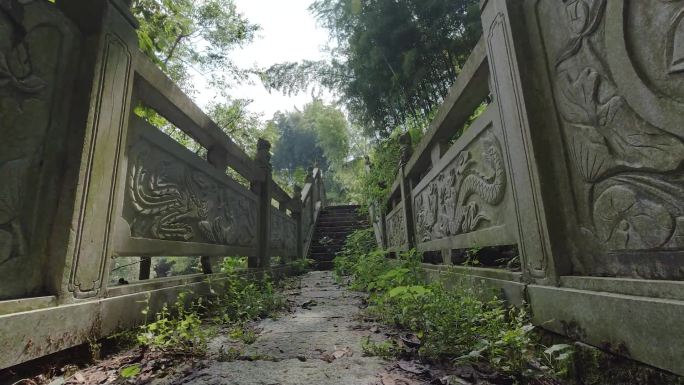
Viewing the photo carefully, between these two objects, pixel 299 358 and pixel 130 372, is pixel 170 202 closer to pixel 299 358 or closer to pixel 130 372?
pixel 130 372

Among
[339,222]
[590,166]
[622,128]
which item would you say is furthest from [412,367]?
[339,222]

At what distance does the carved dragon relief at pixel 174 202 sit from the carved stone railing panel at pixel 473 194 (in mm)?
2428

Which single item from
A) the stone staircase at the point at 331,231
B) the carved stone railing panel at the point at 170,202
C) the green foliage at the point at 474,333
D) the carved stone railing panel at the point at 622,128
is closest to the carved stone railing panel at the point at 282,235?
the stone staircase at the point at 331,231

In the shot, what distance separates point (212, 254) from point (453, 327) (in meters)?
2.53

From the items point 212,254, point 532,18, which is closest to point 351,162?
point 212,254

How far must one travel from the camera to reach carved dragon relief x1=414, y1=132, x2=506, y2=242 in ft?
7.22

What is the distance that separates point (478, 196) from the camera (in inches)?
99.8

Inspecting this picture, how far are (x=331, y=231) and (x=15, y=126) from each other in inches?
390

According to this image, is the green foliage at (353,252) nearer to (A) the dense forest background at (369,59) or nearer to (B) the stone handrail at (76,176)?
(A) the dense forest background at (369,59)

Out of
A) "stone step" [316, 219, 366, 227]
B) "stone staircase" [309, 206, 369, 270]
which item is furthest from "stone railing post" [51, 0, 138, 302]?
"stone step" [316, 219, 366, 227]

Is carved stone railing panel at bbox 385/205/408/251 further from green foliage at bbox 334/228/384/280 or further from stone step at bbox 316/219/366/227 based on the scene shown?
stone step at bbox 316/219/366/227

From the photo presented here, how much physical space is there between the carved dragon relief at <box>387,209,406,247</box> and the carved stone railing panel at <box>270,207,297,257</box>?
2287 mm

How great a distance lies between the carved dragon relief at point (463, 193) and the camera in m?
2.20

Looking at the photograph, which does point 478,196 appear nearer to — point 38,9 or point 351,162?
point 38,9
